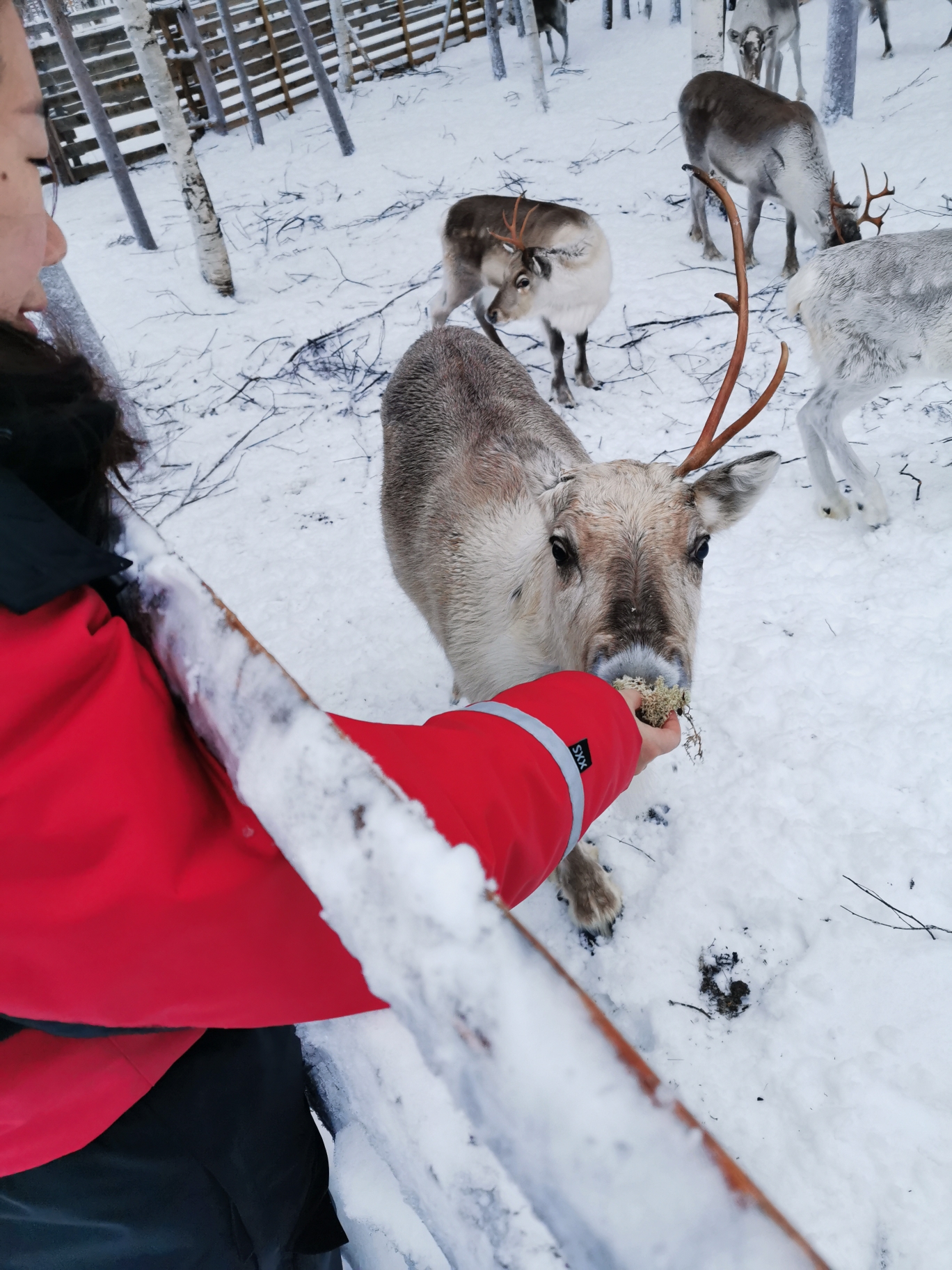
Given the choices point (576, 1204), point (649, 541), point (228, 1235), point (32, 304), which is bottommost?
point (228, 1235)

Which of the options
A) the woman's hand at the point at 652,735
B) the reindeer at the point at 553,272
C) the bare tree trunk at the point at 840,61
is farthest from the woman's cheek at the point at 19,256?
the bare tree trunk at the point at 840,61

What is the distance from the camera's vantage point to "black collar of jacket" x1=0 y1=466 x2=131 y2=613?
25.8 inches

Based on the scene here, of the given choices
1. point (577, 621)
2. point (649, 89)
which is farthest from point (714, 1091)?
point (649, 89)

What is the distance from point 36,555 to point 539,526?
6.48 feet

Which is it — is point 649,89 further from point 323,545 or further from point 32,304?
point 32,304

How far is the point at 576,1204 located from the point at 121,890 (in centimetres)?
47

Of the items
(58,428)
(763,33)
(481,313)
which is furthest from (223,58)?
(58,428)

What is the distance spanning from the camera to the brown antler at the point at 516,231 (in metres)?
5.77

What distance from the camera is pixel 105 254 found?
10.0 m

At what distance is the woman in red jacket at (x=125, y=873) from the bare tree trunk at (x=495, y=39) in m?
17.3

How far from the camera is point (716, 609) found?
144 inches

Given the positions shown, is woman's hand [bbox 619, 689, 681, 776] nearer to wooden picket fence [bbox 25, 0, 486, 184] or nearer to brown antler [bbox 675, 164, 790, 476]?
brown antler [bbox 675, 164, 790, 476]

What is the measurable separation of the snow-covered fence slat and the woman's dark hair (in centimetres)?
30

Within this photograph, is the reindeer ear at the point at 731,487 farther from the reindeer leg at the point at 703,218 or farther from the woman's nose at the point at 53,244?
the reindeer leg at the point at 703,218
